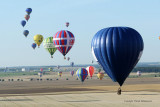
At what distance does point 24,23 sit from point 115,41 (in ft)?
256

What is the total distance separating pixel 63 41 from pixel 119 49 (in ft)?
102

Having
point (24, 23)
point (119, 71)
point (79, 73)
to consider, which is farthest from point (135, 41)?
point (24, 23)

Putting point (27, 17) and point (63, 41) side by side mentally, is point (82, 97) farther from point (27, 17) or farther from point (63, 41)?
point (27, 17)

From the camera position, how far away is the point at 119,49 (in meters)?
39.0

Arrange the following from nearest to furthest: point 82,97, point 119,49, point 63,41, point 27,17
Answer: point 119,49
point 82,97
point 63,41
point 27,17

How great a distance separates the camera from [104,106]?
45.3m

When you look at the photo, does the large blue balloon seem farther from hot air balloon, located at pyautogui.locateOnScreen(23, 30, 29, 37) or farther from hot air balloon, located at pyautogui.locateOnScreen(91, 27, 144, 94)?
hot air balloon, located at pyautogui.locateOnScreen(23, 30, 29, 37)

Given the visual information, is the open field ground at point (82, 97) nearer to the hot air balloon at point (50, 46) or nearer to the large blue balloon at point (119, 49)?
the large blue balloon at point (119, 49)

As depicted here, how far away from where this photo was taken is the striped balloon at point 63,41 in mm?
69125

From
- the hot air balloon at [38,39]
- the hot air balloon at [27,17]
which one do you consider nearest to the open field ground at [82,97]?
the hot air balloon at [38,39]

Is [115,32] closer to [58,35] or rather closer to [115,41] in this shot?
[115,41]

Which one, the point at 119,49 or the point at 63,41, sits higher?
the point at 63,41

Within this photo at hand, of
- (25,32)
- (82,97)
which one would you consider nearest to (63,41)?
(82,97)

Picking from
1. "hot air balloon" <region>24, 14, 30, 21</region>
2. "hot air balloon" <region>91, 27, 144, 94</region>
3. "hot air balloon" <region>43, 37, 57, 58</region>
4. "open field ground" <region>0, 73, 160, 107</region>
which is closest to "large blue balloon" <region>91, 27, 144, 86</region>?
"hot air balloon" <region>91, 27, 144, 94</region>
